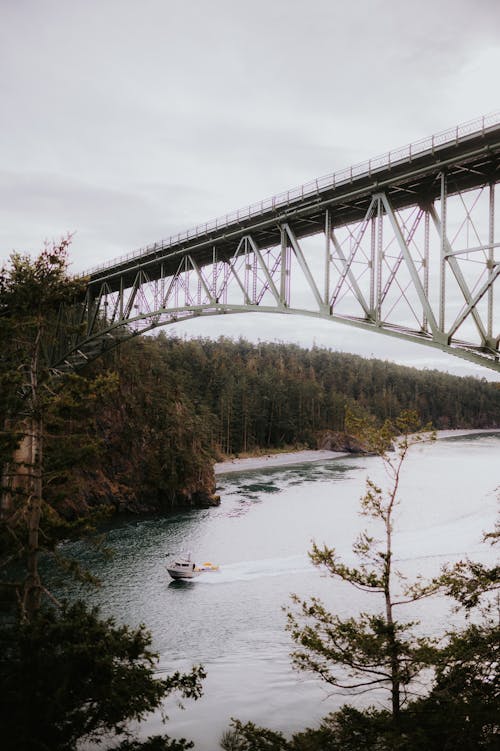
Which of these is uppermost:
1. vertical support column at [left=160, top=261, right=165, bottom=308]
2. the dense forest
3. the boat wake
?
vertical support column at [left=160, top=261, right=165, bottom=308]

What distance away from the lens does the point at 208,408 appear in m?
78.1

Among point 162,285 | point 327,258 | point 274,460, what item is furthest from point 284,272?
point 274,460

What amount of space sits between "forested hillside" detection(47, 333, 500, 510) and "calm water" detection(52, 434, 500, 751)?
183 inches

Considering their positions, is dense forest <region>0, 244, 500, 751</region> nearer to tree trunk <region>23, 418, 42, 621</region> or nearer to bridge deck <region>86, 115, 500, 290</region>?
tree trunk <region>23, 418, 42, 621</region>

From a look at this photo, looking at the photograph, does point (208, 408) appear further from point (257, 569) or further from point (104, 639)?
point (104, 639)

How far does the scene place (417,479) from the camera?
50938 mm

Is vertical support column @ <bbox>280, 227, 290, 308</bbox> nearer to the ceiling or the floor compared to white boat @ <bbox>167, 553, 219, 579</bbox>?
nearer to the ceiling

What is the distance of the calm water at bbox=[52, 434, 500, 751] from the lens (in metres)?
15.9

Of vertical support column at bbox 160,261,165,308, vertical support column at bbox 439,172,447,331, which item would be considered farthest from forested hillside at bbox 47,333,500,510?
vertical support column at bbox 439,172,447,331

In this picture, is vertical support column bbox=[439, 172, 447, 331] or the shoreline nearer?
vertical support column bbox=[439, 172, 447, 331]

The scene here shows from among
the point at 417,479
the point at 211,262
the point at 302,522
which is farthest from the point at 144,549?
the point at 417,479

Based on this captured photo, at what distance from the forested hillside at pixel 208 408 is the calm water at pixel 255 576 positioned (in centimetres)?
466

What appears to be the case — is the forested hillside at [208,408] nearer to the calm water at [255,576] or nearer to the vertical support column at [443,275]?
the calm water at [255,576]

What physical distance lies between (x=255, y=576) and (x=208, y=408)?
52833 mm
